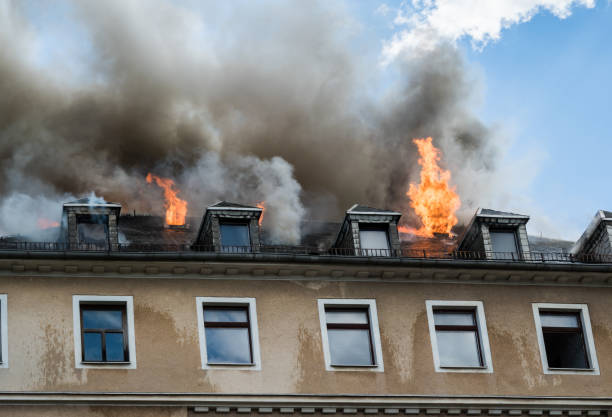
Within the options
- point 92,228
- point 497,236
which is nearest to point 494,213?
point 497,236

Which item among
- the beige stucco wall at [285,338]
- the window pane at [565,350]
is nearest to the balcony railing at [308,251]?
the beige stucco wall at [285,338]

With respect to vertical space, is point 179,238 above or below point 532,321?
above

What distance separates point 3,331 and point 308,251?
9132mm

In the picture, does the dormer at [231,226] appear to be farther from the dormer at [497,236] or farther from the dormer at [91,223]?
the dormer at [497,236]

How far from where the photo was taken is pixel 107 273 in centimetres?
3112

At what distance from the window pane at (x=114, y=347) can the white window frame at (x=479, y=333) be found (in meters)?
8.02

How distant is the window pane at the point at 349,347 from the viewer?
3167cm

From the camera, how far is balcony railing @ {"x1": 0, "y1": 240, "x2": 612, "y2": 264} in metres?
31.2

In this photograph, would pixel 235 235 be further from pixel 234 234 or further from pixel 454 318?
pixel 454 318

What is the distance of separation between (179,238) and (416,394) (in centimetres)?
948

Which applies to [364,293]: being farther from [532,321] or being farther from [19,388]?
[19,388]

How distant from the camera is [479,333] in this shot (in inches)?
1294

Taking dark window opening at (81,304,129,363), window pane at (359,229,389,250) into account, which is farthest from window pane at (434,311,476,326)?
dark window opening at (81,304,129,363)

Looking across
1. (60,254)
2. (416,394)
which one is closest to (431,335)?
(416,394)
